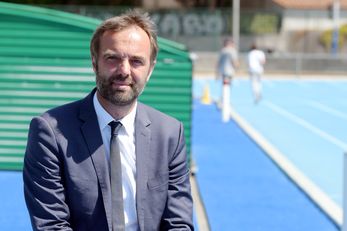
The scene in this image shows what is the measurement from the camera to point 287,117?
17.1 metres

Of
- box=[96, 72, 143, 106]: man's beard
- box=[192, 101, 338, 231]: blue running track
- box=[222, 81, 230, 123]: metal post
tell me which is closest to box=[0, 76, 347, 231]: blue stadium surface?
box=[192, 101, 338, 231]: blue running track

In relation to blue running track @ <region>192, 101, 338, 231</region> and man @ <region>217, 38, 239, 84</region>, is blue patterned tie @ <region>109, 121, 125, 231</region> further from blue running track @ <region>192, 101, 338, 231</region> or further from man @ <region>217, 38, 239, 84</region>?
man @ <region>217, 38, 239, 84</region>

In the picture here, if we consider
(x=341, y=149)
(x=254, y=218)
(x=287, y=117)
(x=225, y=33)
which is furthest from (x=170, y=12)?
(x=254, y=218)

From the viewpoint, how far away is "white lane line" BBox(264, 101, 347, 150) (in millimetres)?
12914

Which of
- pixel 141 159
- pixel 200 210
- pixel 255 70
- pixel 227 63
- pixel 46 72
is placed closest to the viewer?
pixel 141 159

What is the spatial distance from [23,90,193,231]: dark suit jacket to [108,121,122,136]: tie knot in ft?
0.22

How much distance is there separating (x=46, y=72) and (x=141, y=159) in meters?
6.71

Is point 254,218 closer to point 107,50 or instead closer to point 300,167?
point 300,167

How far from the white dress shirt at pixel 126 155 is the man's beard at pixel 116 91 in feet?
0.36

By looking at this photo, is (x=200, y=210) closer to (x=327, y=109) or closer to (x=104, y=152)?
(x=104, y=152)

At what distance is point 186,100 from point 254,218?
279 cm

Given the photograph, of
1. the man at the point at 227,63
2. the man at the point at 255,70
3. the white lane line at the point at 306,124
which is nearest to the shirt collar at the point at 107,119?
the white lane line at the point at 306,124

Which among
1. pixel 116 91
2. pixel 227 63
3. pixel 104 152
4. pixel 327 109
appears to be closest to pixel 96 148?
pixel 104 152

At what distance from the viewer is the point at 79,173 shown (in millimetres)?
2961
